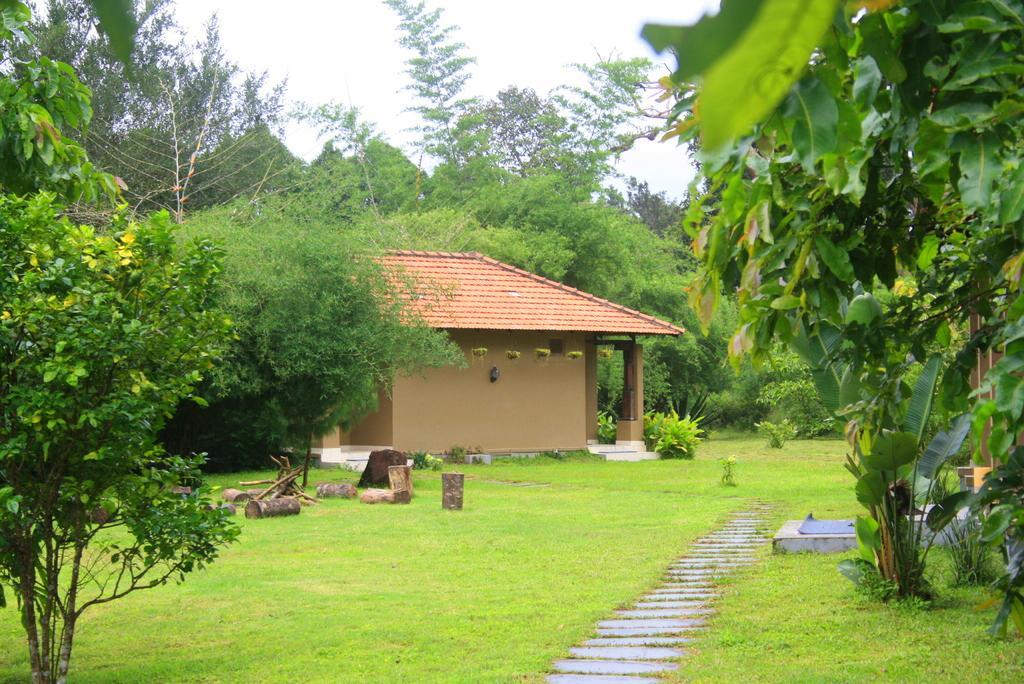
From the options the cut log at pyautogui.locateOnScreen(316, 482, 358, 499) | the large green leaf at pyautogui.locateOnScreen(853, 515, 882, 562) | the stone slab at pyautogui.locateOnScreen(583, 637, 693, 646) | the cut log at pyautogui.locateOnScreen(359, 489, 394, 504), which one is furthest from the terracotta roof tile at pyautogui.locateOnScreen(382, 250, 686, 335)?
the stone slab at pyautogui.locateOnScreen(583, 637, 693, 646)

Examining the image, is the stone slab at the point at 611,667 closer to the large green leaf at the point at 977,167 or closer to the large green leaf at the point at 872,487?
the large green leaf at the point at 872,487

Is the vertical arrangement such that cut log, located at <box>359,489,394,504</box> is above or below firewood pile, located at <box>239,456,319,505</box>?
below

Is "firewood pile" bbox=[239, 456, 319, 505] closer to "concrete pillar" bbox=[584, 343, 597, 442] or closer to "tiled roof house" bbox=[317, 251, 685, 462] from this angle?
"tiled roof house" bbox=[317, 251, 685, 462]

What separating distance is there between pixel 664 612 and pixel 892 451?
198 cm

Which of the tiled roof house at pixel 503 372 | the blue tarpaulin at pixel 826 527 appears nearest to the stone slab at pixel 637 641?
the blue tarpaulin at pixel 826 527

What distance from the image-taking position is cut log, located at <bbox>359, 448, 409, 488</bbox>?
18953 mm

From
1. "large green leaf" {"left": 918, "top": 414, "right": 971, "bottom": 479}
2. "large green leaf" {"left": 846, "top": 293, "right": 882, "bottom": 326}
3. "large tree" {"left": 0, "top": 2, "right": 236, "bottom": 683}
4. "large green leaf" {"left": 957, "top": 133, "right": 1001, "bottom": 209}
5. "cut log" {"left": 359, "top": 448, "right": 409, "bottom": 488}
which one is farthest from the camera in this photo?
"cut log" {"left": 359, "top": 448, "right": 409, "bottom": 488}

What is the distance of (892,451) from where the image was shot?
304 inches

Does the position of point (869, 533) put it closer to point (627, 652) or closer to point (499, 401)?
point (627, 652)

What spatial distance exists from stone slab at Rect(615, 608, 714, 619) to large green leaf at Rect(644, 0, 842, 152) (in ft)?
26.2

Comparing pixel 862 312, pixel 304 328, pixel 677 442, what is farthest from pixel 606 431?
pixel 862 312

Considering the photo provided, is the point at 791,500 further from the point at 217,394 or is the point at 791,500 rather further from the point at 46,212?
the point at 46,212

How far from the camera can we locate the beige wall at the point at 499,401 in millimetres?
24500

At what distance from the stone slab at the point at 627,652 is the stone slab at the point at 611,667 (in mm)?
133
